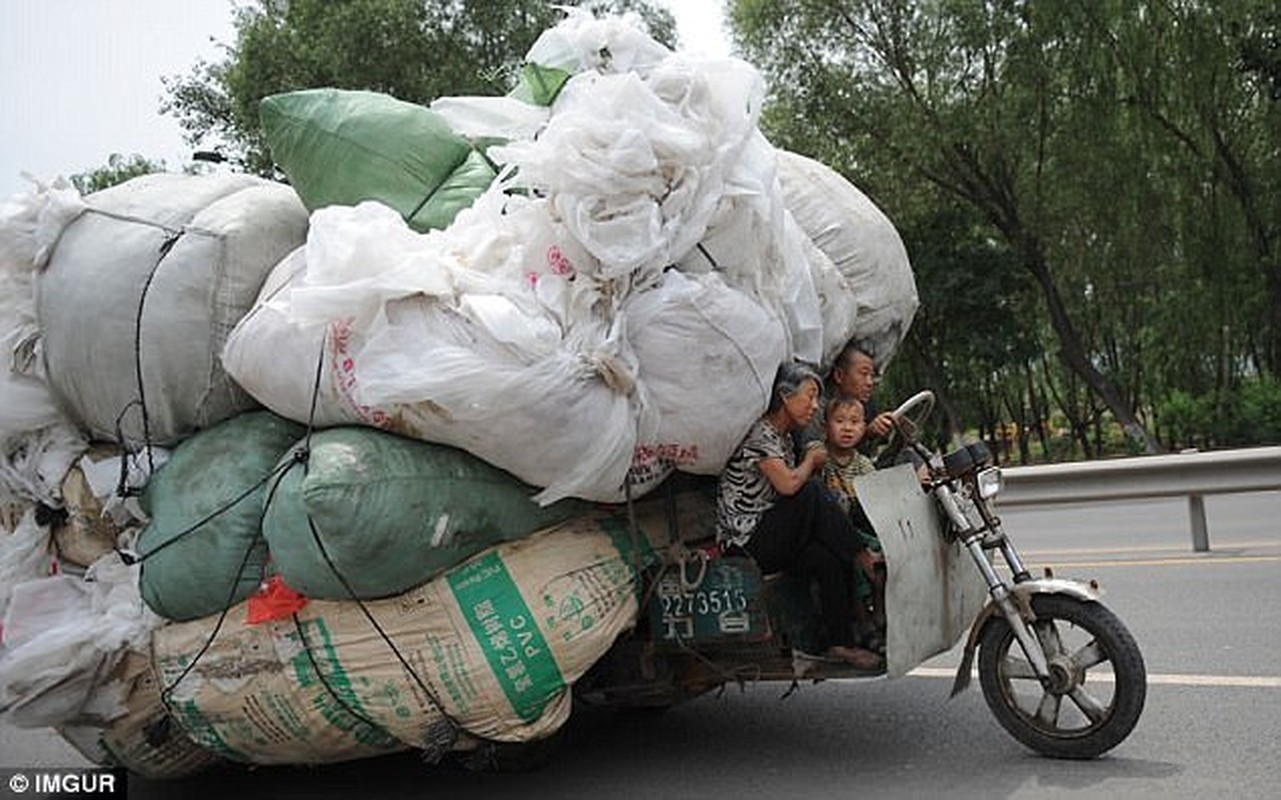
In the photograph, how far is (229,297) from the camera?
4.13 meters

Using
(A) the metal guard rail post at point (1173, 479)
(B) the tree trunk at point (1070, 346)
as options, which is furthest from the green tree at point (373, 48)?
(A) the metal guard rail post at point (1173, 479)

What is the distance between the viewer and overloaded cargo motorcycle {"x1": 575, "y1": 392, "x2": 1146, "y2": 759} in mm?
4090

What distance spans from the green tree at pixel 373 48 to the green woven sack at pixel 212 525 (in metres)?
15.6

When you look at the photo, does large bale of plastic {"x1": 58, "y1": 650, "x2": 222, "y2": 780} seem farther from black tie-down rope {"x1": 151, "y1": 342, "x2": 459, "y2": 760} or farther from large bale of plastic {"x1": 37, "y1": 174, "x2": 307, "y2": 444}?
large bale of plastic {"x1": 37, "y1": 174, "x2": 307, "y2": 444}

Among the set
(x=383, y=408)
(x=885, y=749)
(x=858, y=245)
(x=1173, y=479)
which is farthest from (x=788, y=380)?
(x=1173, y=479)

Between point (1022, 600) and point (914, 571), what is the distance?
356 millimetres

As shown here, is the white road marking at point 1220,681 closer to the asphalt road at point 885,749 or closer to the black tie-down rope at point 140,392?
the asphalt road at point 885,749

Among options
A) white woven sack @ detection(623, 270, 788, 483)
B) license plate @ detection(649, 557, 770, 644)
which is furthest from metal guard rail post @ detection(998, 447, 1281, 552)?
white woven sack @ detection(623, 270, 788, 483)

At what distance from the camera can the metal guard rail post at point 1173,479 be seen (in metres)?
8.26

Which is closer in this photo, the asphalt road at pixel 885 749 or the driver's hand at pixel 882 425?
the asphalt road at pixel 885 749

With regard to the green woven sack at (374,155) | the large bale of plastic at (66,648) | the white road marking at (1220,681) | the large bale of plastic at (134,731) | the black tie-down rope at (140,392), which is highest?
the green woven sack at (374,155)

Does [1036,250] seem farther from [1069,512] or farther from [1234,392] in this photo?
[1069,512]

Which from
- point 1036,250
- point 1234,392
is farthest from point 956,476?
point 1234,392

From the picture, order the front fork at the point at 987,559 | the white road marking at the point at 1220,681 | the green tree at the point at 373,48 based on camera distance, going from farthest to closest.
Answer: the green tree at the point at 373,48 → the white road marking at the point at 1220,681 → the front fork at the point at 987,559
